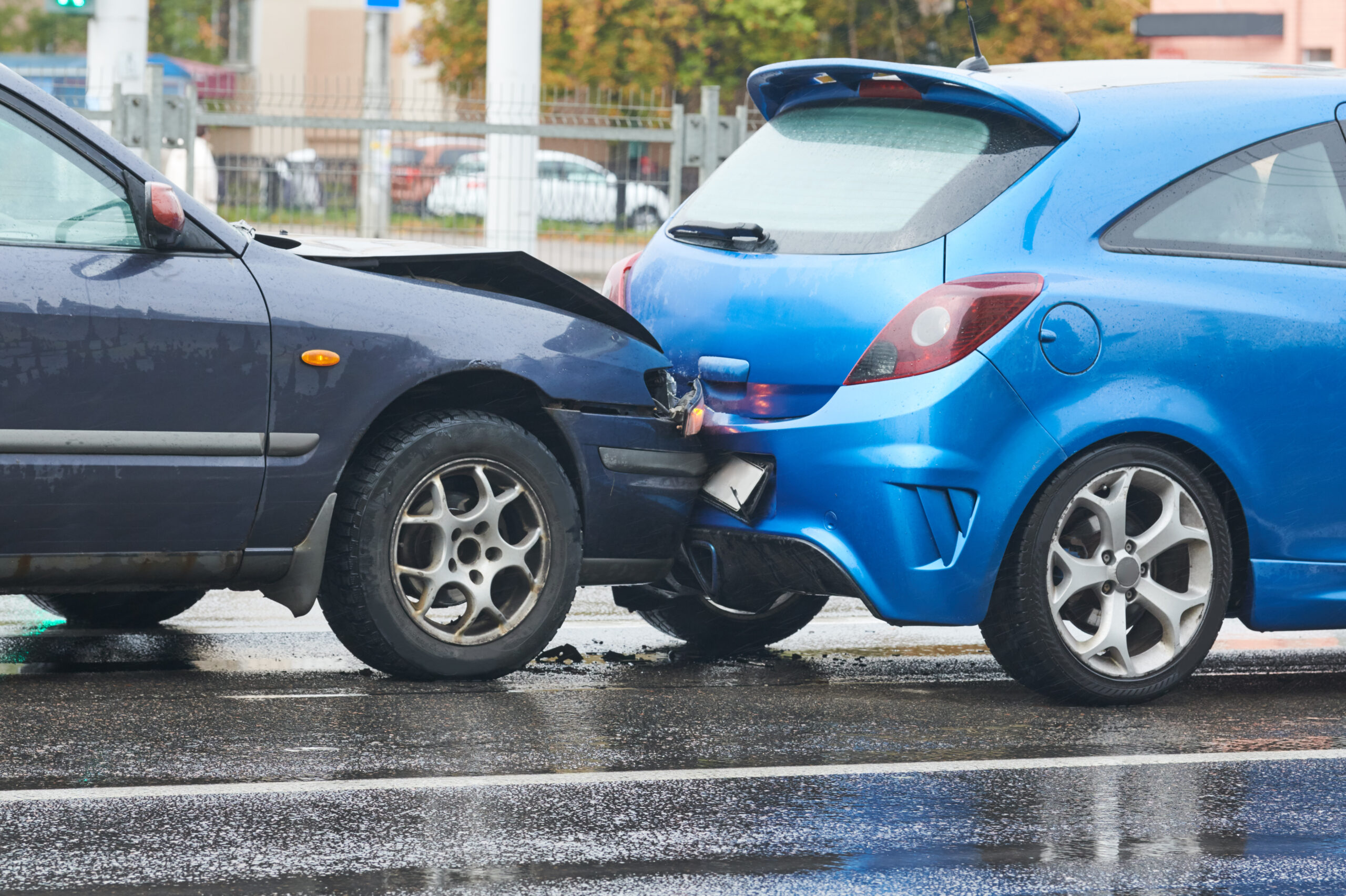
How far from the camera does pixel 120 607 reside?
6.44 metres

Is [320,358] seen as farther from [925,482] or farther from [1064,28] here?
[1064,28]

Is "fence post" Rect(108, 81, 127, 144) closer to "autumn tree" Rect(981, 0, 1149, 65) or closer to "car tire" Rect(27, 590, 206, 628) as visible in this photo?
"car tire" Rect(27, 590, 206, 628)

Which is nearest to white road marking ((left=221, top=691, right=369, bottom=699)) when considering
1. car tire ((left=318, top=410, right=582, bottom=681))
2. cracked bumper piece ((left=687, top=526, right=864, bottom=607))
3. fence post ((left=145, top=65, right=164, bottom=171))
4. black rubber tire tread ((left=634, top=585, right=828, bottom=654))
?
car tire ((left=318, top=410, right=582, bottom=681))

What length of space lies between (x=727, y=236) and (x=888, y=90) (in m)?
0.63

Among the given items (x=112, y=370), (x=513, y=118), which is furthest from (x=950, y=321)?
(x=513, y=118)

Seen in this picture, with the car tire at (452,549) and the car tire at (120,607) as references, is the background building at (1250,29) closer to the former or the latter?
the car tire at (120,607)

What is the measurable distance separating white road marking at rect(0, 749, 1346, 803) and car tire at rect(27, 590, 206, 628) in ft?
6.90

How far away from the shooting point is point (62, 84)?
1388 cm

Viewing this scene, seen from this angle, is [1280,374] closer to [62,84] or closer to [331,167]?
[331,167]

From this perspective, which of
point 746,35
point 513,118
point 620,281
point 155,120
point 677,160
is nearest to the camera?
point 620,281

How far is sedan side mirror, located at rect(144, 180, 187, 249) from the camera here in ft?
16.7

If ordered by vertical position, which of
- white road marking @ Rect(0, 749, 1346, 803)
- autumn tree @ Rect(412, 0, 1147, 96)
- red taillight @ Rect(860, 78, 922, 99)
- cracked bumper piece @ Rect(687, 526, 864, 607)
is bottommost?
white road marking @ Rect(0, 749, 1346, 803)

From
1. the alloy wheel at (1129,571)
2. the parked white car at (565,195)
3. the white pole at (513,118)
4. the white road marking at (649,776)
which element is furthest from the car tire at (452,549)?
the parked white car at (565,195)

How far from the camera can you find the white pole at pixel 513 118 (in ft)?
40.7
